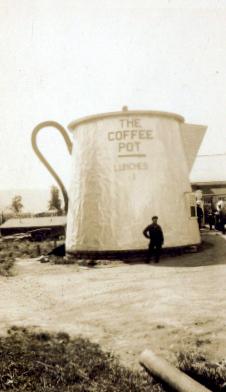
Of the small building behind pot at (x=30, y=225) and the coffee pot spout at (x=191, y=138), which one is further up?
the coffee pot spout at (x=191, y=138)

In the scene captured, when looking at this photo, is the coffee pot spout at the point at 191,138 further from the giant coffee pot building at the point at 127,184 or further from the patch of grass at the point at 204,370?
the patch of grass at the point at 204,370

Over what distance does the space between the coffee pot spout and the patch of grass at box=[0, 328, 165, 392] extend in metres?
9.23

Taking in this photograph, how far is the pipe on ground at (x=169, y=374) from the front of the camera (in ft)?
10.8

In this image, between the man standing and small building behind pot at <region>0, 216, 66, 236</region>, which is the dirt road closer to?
the man standing

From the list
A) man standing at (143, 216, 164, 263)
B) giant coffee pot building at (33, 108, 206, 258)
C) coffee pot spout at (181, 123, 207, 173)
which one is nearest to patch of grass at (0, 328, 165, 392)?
man standing at (143, 216, 164, 263)

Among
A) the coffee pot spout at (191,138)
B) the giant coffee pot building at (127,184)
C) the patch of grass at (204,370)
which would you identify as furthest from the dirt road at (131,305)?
the coffee pot spout at (191,138)

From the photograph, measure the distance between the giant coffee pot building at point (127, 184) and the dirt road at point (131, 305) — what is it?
4.38ft

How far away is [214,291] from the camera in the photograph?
23.2ft

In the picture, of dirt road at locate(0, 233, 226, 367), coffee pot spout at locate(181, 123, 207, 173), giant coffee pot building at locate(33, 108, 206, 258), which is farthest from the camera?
coffee pot spout at locate(181, 123, 207, 173)

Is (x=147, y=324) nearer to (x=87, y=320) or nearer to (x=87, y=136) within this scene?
(x=87, y=320)

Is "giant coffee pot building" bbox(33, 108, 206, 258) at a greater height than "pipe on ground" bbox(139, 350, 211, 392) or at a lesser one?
greater

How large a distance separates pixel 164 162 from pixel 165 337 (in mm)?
7638

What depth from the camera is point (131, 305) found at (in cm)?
646

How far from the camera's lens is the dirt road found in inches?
189
